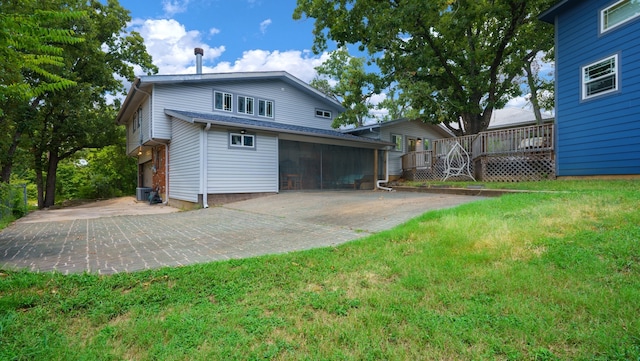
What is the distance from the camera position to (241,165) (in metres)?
11.5

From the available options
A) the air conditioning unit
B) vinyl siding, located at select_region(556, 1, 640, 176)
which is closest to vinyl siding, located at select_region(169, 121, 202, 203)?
the air conditioning unit

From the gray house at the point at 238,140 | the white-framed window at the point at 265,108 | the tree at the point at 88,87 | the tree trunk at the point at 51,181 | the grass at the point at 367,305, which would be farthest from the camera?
the tree trunk at the point at 51,181

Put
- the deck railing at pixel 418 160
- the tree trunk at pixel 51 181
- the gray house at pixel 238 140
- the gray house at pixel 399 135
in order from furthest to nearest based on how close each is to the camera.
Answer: the tree trunk at pixel 51 181, the gray house at pixel 399 135, the deck railing at pixel 418 160, the gray house at pixel 238 140

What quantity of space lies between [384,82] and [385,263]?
1362cm

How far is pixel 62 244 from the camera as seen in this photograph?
15.8ft

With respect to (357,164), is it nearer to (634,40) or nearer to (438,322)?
(634,40)

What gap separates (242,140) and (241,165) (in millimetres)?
990

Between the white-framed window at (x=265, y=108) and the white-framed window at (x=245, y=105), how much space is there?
463 mm

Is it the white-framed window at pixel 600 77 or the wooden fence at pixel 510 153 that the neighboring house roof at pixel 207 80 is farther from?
the white-framed window at pixel 600 77

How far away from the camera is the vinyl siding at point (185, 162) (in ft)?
35.5

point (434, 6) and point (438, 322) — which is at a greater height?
point (434, 6)

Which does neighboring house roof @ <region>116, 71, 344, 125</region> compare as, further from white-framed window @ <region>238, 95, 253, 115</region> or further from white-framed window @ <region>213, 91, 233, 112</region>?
white-framed window @ <region>238, 95, 253, 115</region>

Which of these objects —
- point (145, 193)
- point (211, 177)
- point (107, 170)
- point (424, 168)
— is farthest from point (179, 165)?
point (107, 170)

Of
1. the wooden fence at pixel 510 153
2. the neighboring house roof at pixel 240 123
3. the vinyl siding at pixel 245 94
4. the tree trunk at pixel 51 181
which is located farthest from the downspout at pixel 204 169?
the tree trunk at pixel 51 181
